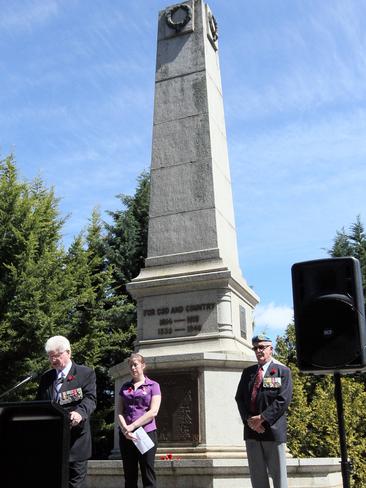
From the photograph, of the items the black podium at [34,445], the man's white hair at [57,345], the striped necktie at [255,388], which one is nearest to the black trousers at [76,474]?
the man's white hair at [57,345]

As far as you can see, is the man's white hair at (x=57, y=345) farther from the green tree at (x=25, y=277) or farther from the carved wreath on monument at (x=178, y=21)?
the green tree at (x=25, y=277)

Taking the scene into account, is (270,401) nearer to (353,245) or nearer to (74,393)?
(74,393)

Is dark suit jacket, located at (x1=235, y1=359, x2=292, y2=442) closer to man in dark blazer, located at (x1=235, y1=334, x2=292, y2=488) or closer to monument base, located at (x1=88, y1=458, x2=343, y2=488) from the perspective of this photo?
man in dark blazer, located at (x1=235, y1=334, x2=292, y2=488)

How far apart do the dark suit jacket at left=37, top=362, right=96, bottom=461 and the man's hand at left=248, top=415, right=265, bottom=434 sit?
4.95ft

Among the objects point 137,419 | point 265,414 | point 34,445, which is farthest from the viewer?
point 137,419

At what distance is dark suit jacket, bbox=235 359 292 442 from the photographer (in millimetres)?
5625

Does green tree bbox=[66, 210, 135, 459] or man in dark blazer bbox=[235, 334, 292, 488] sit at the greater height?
green tree bbox=[66, 210, 135, 459]

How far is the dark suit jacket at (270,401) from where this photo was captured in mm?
5625

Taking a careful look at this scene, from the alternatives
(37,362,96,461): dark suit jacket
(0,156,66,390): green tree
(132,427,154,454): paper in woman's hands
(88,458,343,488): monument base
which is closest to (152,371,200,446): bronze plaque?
(88,458,343,488): monument base

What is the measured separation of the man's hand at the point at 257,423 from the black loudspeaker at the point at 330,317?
0.92 m

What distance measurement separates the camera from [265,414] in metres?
5.61

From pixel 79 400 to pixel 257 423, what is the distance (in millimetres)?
1679

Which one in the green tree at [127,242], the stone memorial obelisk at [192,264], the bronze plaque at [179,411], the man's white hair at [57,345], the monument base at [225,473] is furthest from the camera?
the green tree at [127,242]

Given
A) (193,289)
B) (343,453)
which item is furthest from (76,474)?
(193,289)
